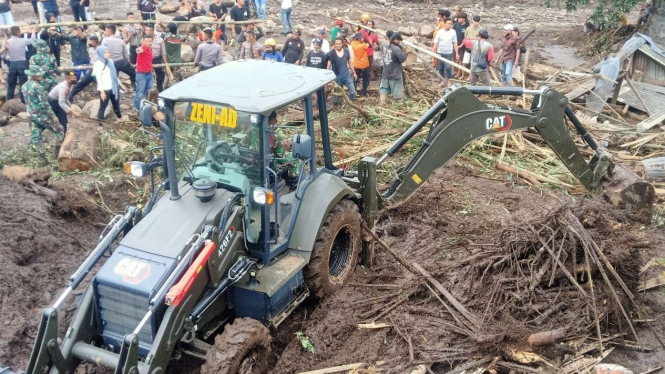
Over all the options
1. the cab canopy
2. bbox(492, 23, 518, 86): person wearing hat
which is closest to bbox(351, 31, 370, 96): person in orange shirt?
bbox(492, 23, 518, 86): person wearing hat

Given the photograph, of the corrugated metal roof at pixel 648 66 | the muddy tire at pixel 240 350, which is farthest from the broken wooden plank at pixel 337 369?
the corrugated metal roof at pixel 648 66

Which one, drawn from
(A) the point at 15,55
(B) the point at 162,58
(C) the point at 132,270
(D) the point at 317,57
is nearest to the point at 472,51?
(D) the point at 317,57

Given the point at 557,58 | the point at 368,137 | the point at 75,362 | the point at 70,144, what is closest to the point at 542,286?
the point at 75,362

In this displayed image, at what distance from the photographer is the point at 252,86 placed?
6266mm

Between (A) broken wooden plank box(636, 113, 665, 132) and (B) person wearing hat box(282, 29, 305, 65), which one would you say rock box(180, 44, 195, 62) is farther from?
(A) broken wooden plank box(636, 113, 665, 132)

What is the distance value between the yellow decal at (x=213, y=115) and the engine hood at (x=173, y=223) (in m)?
0.63

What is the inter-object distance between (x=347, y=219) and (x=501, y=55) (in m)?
9.35

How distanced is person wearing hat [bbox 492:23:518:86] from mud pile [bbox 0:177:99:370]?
981 cm

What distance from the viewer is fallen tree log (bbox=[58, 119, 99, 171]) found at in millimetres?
10719

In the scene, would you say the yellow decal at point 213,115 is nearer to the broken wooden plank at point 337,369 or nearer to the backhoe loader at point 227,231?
the backhoe loader at point 227,231

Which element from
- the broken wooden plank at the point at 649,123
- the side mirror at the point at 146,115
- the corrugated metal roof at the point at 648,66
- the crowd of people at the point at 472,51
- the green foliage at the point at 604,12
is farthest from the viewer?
the green foliage at the point at 604,12

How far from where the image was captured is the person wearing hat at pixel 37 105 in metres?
11.4

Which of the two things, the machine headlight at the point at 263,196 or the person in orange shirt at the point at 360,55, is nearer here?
the machine headlight at the point at 263,196

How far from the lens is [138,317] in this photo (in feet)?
17.7
